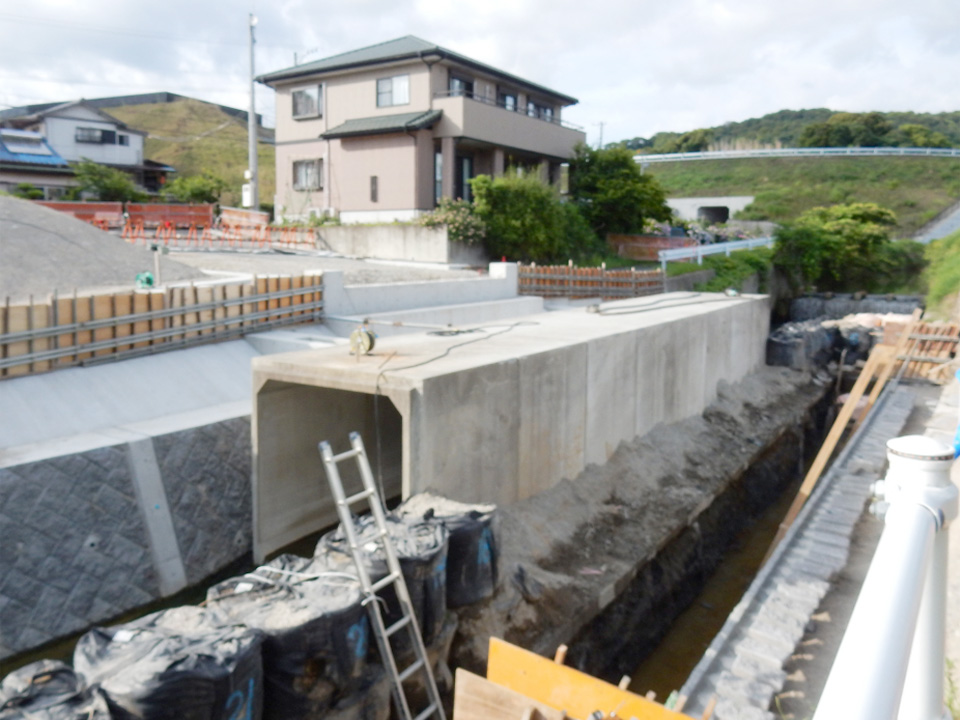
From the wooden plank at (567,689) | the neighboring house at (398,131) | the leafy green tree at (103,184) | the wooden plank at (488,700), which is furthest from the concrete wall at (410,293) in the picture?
the leafy green tree at (103,184)

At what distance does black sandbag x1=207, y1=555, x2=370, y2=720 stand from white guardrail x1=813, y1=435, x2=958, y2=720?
13.0 ft

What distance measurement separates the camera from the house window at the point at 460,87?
2644 cm

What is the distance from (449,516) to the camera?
21.8ft

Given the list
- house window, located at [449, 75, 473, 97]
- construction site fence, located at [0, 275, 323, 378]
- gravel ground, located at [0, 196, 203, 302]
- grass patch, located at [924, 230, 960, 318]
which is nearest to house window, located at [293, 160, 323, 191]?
house window, located at [449, 75, 473, 97]

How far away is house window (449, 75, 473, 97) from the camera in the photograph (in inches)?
1041

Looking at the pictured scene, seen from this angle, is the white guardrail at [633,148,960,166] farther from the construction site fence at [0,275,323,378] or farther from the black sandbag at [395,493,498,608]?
the black sandbag at [395,493,498,608]

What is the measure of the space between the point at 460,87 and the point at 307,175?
7479mm

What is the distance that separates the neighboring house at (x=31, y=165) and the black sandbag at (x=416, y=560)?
119 feet

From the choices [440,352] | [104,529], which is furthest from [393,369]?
[104,529]

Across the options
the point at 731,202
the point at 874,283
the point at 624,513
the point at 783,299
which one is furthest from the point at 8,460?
the point at 731,202

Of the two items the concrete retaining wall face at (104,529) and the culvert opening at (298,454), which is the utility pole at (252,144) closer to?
the culvert opening at (298,454)

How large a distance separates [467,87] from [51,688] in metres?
27.6

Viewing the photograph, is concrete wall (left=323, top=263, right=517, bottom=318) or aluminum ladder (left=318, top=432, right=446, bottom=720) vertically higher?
concrete wall (left=323, top=263, right=517, bottom=318)

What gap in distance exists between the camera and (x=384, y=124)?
26.7 metres
